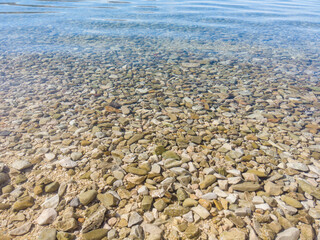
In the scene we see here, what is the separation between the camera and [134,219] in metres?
2.85

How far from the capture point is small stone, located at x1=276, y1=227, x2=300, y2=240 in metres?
2.61

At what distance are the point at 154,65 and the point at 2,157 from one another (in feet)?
19.8

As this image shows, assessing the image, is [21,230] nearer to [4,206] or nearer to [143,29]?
[4,206]

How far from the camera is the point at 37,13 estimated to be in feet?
59.8

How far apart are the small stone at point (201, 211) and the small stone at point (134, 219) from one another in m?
0.72

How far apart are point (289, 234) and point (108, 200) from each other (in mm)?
2313

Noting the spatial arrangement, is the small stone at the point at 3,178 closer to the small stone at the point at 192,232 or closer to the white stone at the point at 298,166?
the small stone at the point at 192,232

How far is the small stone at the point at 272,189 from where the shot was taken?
3264 millimetres

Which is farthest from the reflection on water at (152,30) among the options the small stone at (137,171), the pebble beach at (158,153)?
the small stone at (137,171)

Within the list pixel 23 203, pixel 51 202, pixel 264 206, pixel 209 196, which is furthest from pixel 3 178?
pixel 264 206

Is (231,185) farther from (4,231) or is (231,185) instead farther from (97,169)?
(4,231)

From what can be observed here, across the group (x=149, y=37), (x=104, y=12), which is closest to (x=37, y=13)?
(x=104, y=12)

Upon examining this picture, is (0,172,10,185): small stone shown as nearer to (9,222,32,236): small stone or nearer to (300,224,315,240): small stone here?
(9,222,32,236): small stone

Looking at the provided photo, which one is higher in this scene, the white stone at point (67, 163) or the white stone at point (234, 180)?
the white stone at point (234, 180)
